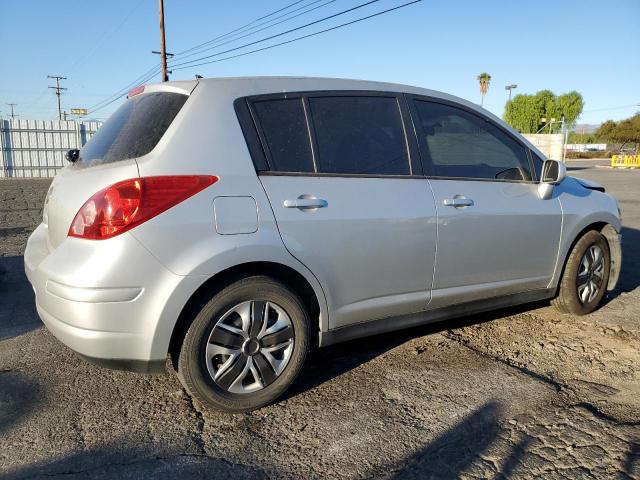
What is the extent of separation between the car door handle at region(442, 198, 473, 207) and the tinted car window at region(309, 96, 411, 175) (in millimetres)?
330

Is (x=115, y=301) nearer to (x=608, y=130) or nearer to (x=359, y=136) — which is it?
(x=359, y=136)

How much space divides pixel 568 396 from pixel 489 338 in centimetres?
99

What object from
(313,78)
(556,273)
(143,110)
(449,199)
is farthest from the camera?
(556,273)

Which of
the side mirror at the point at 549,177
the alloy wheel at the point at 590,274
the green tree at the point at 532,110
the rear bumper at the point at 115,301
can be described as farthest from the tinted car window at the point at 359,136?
the green tree at the point at 532,110

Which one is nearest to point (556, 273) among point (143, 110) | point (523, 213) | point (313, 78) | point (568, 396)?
point (523, 213)

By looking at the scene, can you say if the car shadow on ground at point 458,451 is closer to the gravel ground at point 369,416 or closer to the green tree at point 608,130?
the gravel ground at point 369,416

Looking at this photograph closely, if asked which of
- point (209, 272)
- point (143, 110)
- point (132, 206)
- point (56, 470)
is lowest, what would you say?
point (56, 470)

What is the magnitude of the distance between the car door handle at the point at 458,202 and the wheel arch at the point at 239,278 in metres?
1.11

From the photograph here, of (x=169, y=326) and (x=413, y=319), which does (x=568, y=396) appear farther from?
(x=169, y=326)

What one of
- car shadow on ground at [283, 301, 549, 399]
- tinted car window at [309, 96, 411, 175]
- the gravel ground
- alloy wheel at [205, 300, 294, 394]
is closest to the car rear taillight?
alloy wheel at [205, 300, 294, 394]

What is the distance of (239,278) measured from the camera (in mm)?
2814

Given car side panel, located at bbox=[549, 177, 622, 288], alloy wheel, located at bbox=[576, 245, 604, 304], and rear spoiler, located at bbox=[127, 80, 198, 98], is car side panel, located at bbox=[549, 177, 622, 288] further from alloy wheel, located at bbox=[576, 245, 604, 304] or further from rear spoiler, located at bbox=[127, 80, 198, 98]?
rear spoiler, located at bbox=[127, 80, 198, 98]

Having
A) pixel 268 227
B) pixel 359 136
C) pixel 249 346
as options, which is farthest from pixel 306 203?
pixel 249 346

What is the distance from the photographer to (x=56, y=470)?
2.39m
